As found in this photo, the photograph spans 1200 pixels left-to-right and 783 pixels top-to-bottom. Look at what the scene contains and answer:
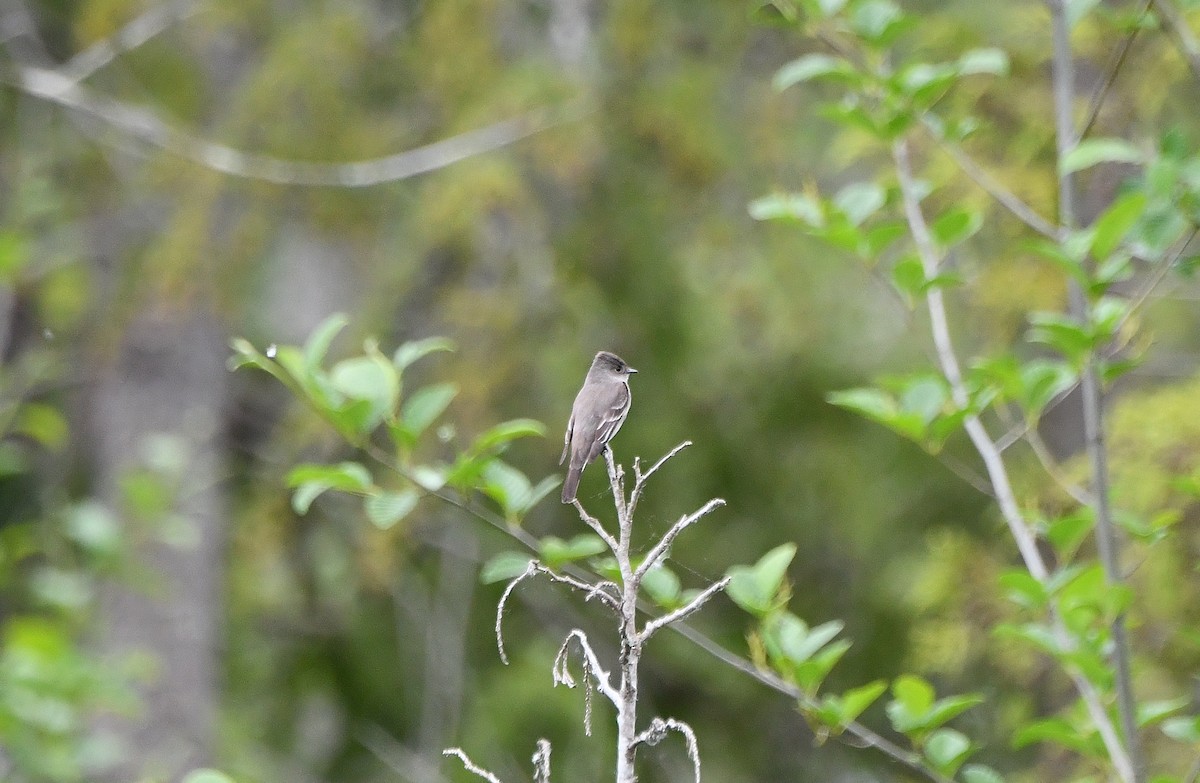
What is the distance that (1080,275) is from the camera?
6.61 ft

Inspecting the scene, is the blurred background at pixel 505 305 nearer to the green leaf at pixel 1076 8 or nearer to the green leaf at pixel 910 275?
the green leaf at pixel 1076 8

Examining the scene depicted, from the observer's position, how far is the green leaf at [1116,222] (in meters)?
2.02

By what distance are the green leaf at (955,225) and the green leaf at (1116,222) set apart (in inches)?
10.9

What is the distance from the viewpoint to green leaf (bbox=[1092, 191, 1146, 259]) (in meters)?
2.02

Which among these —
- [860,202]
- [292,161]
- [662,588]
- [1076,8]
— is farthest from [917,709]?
[292,161]

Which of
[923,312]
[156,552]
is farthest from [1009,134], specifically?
[156,552]

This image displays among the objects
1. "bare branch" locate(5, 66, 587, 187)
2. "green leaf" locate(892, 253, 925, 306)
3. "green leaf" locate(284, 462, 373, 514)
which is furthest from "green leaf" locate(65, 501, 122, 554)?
"green leaf" locate(892, 253, 925, 306)

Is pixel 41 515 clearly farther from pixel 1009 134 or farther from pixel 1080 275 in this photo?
pixel 1080 275

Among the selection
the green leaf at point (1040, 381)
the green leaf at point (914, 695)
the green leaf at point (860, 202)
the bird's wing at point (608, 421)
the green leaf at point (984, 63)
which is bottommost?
the green leaf at point (914, 695)

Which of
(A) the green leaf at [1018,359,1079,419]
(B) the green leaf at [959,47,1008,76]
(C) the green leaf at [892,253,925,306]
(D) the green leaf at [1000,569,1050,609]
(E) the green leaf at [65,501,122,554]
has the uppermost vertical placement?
(E) the green leaf at [65,501,122,554]

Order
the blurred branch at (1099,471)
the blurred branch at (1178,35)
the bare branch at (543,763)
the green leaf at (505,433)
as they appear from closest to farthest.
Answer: the bare branch at (543,763) < the green leaf at (505,433) < the blurred branch at (1099,471) < the blurred branch at (1178,35)

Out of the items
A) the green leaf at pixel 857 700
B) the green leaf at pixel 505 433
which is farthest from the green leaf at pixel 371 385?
the green leaf at pixel 857 700

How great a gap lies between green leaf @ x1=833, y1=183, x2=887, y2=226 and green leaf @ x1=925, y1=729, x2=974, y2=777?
0.87m

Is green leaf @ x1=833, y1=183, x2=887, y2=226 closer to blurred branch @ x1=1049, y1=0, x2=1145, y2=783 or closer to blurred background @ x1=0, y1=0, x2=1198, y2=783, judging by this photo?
blurred branch @ x1=1049, y1=0, x2=1145, y2=783
